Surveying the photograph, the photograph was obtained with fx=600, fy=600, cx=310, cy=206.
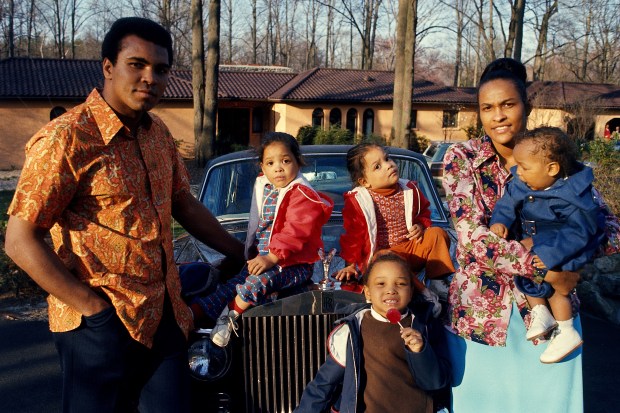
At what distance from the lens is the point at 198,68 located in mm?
21891

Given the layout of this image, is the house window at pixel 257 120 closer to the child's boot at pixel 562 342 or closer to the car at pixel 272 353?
the car at pixel 272 353

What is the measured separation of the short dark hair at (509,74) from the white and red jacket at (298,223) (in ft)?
3.58

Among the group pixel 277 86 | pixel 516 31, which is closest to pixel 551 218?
pixel 516 31

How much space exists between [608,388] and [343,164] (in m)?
2.96

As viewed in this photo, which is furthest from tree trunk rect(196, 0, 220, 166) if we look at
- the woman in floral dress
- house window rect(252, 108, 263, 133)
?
the woman in floral dress

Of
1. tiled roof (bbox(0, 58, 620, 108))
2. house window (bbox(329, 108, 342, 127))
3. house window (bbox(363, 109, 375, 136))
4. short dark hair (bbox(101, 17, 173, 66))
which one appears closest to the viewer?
short dark hair (bbox(101, 17, 173, 66))

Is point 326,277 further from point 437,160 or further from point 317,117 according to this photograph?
point 317,117

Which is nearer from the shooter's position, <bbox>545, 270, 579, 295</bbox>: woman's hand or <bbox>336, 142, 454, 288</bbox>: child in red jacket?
<bbox>545, 270, 579, 295</bbox>: woman's hand

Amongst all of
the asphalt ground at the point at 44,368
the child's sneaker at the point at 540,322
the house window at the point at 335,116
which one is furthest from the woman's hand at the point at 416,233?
the house window at the point at 335,116

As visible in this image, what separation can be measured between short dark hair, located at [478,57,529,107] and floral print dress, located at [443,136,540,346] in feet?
0.84

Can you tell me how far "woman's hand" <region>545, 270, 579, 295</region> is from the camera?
94.3 inches

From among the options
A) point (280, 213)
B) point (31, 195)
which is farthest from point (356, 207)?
point (31, 195)

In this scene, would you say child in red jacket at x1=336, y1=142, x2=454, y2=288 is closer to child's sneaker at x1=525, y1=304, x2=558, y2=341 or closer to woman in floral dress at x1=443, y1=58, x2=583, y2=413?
woman in floral dress at x1=443, y1=58, x2=583, y2=413

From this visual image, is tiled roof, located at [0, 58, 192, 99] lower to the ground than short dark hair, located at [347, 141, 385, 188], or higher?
higher
